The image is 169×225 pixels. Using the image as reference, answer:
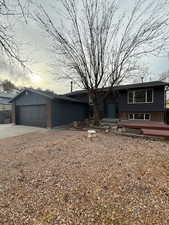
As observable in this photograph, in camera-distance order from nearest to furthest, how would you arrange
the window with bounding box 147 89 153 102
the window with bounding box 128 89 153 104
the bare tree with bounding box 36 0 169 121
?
the bare tree with bounding box 36 0 169 121, the window with bounding box 147 89 153 102, the window with bounding box 128 89 153 104

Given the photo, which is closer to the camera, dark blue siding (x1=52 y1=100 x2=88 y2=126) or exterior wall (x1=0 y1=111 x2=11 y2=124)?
dark blue siding (x1=52 y1=100 x2=88 y2=126)

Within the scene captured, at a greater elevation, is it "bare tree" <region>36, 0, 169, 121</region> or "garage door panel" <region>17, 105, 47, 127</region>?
"bare tree" <region>36, 0, 169, 121</region>

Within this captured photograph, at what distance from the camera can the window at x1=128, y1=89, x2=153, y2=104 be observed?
11.5m

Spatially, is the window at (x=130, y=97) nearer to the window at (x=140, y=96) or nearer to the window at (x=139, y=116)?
the window at (x=140, y=96)

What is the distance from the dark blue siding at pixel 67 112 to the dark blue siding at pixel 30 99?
135 cm

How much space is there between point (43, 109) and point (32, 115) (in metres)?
1.68

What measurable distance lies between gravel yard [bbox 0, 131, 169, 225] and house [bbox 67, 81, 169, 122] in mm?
8112

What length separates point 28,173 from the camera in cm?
316

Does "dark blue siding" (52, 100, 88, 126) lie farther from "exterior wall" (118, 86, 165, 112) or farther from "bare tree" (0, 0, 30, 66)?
"bare tree" (0, 0, 30, 66)

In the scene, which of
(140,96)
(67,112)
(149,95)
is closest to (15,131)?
(67,112)

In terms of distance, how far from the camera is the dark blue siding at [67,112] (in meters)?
11.2

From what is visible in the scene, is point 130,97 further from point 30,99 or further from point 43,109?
point 30,99

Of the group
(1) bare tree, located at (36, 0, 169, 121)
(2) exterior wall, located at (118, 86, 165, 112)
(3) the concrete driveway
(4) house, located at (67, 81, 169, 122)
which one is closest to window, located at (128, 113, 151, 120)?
(4) house, located at (67, 81, 169, 122)

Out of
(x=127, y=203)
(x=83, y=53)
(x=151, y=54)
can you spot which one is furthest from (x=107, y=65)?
(x=127, y=203)
